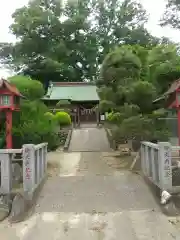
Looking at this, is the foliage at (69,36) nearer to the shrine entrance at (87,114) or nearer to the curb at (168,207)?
the shrine entrance at (87,114)

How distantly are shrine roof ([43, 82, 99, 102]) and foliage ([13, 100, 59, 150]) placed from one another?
15.9m

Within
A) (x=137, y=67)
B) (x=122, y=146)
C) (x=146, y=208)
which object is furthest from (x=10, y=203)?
(x=122, y=146)

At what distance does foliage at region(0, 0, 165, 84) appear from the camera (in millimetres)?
Answer: 37250

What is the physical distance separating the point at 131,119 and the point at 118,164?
2.14 m

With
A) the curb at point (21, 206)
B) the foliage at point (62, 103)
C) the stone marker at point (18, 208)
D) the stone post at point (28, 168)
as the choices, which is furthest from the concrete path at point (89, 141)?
the stone marker at point (18, 208)

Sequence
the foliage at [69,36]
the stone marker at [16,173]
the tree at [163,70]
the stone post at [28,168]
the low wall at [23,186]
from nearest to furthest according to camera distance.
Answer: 1. the low wall at [23,186]
2. the stone post at [28,168]
3. the stone marker at [16,173]
4. the tree at [163,70]
5. the foliage at [69,36]

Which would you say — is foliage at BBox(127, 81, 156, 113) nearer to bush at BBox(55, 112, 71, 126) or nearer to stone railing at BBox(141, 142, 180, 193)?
stone railing at BBox(141, 142, 180, 193)

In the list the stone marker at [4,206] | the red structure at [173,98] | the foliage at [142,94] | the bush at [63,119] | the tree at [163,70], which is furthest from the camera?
the bush at [63,119]

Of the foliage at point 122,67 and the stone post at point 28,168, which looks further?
the foliage at point 122,67

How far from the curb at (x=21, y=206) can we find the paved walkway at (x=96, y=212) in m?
0.15

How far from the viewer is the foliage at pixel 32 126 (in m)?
9.44

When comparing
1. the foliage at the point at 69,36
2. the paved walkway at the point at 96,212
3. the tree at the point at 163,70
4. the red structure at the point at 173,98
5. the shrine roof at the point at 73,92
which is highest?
the foliage at the point at 69,36

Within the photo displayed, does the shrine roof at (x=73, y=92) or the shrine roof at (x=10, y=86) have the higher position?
the shrine roof at (x=73, y=92)

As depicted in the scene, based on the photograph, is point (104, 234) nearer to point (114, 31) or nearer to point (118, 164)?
point (118, 164)
